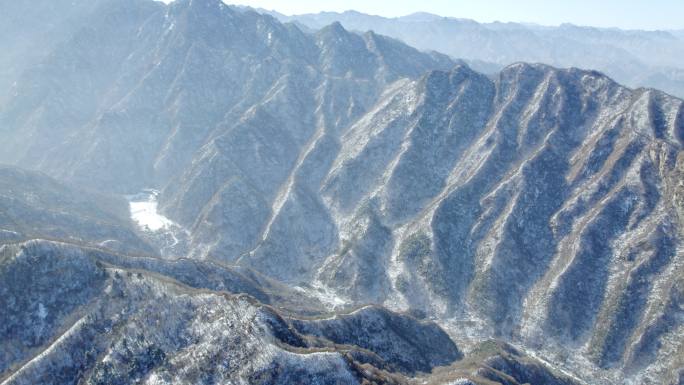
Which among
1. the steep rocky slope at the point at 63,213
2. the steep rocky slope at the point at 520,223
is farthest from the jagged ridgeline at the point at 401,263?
the steep rocky slope at the point at 63,213

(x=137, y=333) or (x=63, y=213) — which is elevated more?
(x=137, y=333)

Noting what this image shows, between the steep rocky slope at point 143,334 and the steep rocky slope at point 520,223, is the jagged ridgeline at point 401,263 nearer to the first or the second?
the steep rocky slope at point 143,334

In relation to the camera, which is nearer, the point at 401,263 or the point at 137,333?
the point at 137,333

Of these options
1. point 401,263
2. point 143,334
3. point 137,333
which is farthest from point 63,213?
point 401,263

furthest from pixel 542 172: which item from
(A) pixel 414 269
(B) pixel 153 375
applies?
(B) pixel 153 375

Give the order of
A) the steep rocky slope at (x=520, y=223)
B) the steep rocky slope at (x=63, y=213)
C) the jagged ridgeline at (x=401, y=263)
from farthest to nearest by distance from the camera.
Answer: the steep rocky slope at (x=63, y=213) → the steep rocky slope at (x=520, y=223) → the jagged ridgeline at (x=401, y=263)

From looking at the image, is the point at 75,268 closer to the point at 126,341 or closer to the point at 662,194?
the point at 126,341

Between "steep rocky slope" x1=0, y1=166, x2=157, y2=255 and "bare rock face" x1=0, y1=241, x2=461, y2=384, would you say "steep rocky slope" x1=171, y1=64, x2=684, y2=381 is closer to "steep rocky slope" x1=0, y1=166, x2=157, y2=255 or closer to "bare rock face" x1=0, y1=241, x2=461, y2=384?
"steep rocky slope" x1=0, y1=166, x2=157, y2=255

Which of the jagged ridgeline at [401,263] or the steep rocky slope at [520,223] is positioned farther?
the steep rocky slope at [520,223]

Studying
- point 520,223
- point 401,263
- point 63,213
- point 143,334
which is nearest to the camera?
point 143,334

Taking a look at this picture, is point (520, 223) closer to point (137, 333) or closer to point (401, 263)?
point (401, 263)

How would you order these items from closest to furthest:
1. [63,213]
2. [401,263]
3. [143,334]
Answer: [143,334] < [401,263] < [63,213]
